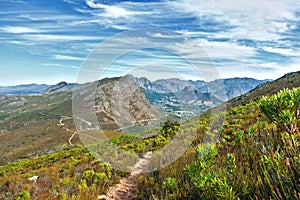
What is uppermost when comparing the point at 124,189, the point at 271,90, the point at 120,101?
the point at 271,90

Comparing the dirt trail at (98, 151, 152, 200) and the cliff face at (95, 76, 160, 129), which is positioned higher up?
the cliff face at (95, 76, 160, 129)

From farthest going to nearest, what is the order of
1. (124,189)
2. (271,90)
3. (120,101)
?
(271,90), (120,101), (124,189)

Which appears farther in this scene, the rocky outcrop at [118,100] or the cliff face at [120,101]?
the cliff face at [120,101]

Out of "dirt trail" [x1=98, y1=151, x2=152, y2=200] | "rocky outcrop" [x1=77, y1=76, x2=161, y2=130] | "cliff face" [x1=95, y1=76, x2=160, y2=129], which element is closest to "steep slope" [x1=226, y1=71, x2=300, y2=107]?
"rocky outcrop" [x1=77, y1=76, x2=161, y2=130]

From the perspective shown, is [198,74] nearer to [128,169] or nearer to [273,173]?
[128,169]

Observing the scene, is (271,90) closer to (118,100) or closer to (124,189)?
(118,100)

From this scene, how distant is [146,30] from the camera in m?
11.7

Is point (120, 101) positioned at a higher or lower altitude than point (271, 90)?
lower

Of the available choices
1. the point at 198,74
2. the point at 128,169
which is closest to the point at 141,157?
the point at 128,169

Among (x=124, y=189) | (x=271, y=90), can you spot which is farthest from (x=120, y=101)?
(x=271, y=90)

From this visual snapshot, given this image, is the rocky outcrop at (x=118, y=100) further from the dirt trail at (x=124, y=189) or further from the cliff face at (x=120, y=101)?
the dirt trail at (x=124, y=189)

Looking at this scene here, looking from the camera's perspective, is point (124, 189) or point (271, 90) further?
point (271, 90)

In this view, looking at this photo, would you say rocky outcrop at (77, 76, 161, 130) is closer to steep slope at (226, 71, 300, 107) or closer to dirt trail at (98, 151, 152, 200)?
dirt trail at (98, 151, 152, 200)

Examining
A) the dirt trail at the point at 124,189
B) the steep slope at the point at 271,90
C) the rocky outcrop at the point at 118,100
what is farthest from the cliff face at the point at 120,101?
the steep slope at the point at 271,90
